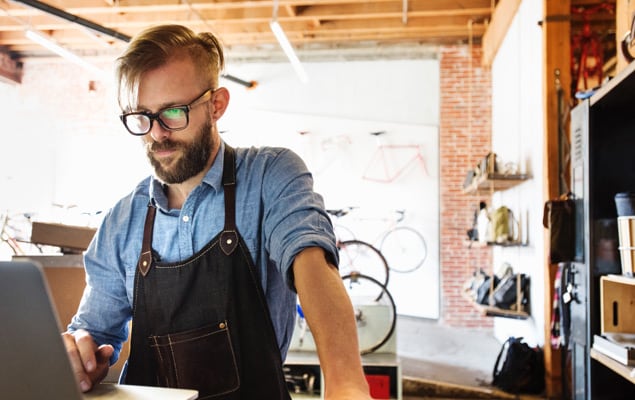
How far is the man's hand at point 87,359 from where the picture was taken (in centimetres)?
102

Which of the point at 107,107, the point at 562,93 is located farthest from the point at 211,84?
the point at 107,107

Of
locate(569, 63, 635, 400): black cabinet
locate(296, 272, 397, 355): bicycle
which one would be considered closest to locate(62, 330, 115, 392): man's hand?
locate(569, 63, 635, 400): black cabinet

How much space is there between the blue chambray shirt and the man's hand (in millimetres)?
181

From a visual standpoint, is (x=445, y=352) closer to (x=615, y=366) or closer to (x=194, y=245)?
(x=615, y=366)

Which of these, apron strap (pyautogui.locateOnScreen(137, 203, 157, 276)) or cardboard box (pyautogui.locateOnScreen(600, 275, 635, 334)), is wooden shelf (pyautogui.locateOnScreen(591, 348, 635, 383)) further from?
apron strap (pyautogui.locateOnScreen(137, 203, 157, 276))

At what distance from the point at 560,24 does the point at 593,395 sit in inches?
129

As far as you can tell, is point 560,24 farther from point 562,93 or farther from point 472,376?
point 472,376

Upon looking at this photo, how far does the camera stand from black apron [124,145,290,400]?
1218mm

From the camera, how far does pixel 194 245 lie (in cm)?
132

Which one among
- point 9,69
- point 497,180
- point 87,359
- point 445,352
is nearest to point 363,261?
point 445,352

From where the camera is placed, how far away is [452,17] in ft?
24.4

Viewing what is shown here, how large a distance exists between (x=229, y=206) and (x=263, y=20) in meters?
6.25

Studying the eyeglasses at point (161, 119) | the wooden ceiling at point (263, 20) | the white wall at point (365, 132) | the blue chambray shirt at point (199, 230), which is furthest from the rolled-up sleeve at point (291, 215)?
the white wall at point (365, 132)

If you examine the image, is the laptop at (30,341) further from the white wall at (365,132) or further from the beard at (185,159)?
the white wall at (365,132)
